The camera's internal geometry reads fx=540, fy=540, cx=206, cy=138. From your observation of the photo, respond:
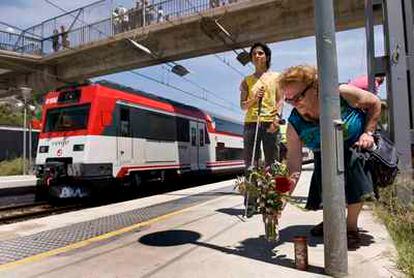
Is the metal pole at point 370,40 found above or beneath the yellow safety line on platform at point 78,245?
above

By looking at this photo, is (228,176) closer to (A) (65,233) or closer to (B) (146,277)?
A: (A) (65,233)

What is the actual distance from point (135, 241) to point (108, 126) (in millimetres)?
8244

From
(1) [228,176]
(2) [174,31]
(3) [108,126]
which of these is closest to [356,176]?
(3) [108,126]

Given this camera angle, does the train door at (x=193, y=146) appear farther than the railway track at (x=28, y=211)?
Yes

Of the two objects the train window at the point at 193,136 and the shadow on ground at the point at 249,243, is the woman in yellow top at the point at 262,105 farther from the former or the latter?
the train window at the point at 193,136

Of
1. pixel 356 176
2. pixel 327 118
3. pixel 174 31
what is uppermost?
pixel 174 31

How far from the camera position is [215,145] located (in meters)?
22.0

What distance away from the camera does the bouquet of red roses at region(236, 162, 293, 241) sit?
177 inches

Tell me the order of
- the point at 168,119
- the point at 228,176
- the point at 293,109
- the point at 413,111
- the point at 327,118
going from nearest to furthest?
the point at 327,118, the point at 293,109, the point at 413,111, the point at 168,119, the point at 228,176

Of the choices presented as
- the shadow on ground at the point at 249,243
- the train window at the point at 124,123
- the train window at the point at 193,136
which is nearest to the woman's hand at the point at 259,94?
the shadow on ground at the point at 249,243

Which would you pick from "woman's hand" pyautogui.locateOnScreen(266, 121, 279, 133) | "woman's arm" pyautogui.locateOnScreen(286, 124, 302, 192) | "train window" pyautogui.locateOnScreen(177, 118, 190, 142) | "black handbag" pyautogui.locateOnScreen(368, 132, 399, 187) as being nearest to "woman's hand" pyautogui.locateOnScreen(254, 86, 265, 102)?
"woman's hand" pyautogui.locateOnScreen(266, 121, 279, 133)

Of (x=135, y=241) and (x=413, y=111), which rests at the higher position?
(x=413, y=111)

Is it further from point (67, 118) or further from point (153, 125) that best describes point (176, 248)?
point (153, 125)

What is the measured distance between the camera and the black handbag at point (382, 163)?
4.60 m
